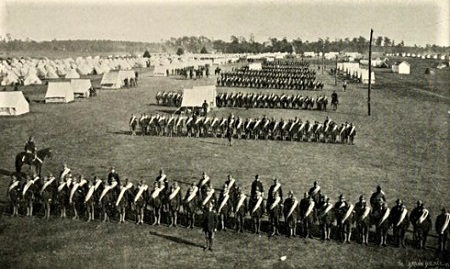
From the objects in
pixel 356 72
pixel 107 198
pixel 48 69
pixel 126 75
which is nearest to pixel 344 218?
pixel 107 198

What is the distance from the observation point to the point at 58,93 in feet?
112

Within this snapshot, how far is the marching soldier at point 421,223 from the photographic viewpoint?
1052 cm

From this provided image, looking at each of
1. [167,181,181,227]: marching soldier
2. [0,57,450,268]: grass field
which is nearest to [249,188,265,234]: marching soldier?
[0,57,450,268]: grass field

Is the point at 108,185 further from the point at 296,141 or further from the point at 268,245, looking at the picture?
the point at 296,141

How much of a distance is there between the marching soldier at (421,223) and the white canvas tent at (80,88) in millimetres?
31415

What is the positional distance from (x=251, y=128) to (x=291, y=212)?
445 inches

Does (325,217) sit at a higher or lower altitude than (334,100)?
lower

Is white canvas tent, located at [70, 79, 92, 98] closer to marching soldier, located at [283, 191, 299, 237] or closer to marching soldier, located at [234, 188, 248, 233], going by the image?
marching soldier, located at [234, 188, 248, 233]

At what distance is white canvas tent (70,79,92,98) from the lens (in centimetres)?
3684

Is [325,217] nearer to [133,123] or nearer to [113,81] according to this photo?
[133,123]

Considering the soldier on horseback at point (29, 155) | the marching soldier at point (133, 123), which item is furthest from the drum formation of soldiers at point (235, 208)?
the marching soldier at point (133, 123)

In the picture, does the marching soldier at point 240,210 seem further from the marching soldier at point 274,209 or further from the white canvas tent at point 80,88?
the white canvas tent at point 80,88

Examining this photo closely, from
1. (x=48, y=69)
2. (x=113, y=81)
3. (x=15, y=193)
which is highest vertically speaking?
(x=48, y=69)

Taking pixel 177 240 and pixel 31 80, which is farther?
pixel 31 80
